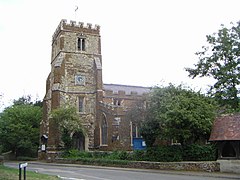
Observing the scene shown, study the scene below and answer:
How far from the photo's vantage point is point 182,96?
25422mm

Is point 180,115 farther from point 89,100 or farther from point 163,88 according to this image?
point 89,100

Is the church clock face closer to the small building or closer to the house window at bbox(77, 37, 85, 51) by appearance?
the house window at bbox(77, 37, 85, 51)

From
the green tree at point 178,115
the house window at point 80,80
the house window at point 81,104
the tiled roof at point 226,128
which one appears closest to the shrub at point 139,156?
the green tree at point 178,115

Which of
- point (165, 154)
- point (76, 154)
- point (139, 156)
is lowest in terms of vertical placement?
point (76, 154)

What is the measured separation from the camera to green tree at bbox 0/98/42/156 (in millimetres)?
45875

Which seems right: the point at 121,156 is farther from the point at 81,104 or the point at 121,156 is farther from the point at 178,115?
the point at 81,104

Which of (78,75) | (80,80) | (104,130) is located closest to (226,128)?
(104,130)

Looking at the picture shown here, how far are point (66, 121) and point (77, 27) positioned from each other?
14.1m

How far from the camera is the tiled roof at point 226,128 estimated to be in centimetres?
2253

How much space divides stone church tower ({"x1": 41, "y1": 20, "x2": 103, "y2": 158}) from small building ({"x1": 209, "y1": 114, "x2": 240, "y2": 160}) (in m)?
20.6

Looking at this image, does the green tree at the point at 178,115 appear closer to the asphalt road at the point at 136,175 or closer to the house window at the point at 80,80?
the asphalt road at the point at 136,175

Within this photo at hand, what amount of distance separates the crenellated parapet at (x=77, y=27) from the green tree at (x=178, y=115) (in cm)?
2129

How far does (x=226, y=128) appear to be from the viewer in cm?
2353

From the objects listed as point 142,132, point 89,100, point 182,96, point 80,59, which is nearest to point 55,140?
point 89,100
